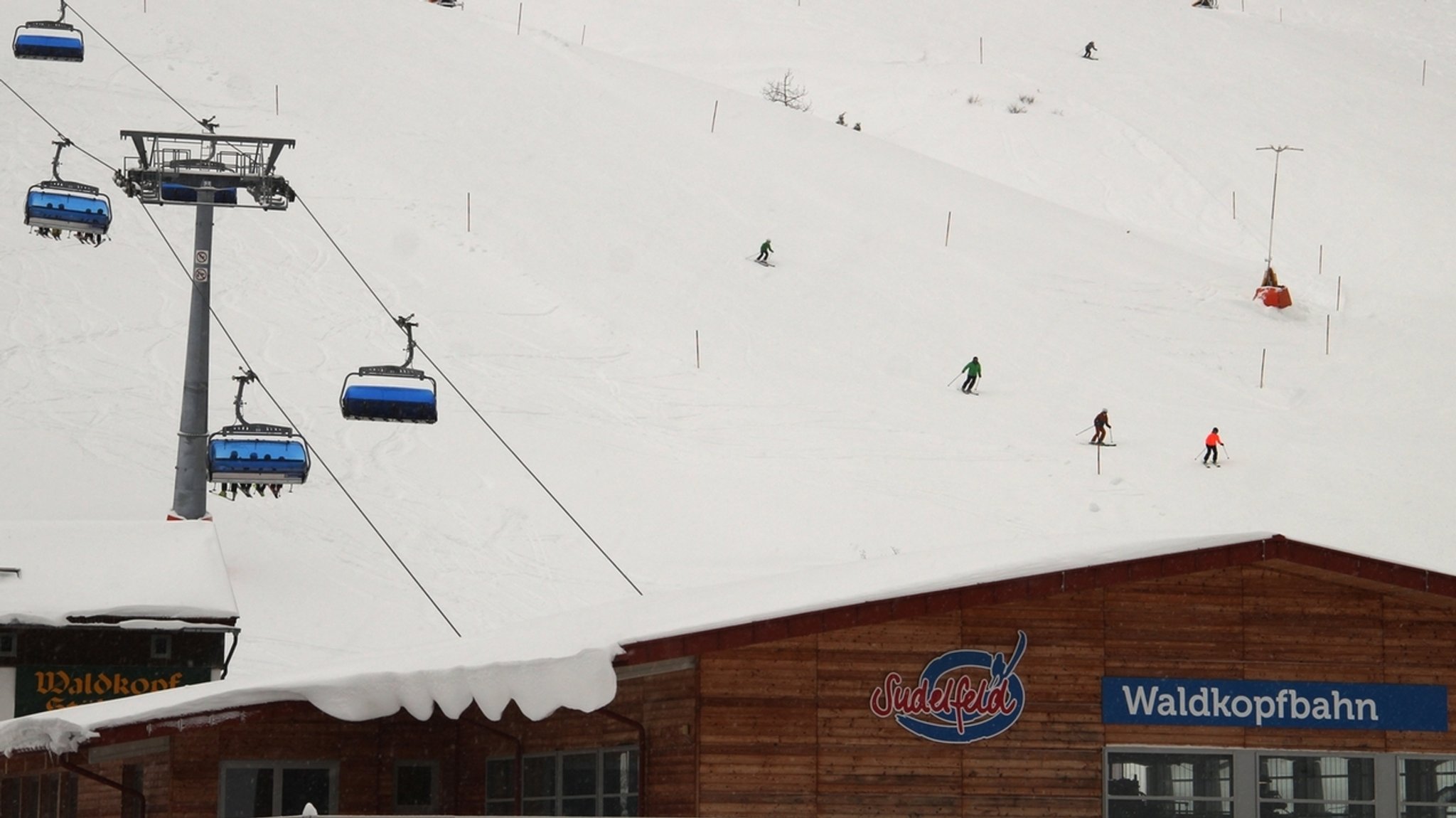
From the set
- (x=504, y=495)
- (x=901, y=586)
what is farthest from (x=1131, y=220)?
(x=901, y=586)

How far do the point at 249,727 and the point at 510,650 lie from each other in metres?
2.10

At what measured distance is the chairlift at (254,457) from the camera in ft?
74.6

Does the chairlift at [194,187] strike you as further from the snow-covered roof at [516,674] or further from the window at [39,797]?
the snow-covered roof at [516,674]

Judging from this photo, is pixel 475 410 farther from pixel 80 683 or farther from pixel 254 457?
pixel 80 683

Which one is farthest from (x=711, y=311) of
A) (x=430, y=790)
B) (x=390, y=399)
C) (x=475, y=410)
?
(x=430, y=790)

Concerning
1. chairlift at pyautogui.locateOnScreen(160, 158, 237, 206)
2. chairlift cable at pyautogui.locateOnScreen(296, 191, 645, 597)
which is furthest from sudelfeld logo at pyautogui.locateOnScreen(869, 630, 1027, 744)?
chairlift at pyautogui.locateOnScreen(160, 158, 237, 206)

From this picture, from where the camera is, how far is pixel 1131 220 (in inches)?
2286

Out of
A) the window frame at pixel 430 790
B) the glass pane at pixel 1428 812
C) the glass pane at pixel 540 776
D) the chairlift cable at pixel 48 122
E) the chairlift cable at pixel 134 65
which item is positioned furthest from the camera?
the chairlift cable at pixel 134 65

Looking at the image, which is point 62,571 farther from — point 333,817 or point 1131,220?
point 1131,220

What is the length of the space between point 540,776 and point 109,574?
7390mm

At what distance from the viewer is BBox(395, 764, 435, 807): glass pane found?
15.3 meters

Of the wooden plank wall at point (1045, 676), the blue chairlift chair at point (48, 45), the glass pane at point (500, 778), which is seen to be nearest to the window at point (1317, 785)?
the wooden plank wall at point (1045, 676)

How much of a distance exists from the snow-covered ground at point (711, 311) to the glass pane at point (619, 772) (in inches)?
152

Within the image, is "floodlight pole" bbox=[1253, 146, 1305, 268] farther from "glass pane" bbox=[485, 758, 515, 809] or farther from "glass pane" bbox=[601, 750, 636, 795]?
"glass pane" bbox=[601, 750, 636, 795]
